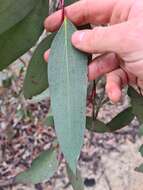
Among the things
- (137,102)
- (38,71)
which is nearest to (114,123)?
(137,102)

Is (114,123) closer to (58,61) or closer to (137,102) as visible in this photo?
(137,102)

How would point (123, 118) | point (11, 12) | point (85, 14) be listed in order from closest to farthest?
1. point (11, 12)
2. point (85, 14)
3. point (123, 118)

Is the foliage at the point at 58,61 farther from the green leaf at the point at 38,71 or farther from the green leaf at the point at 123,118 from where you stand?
the green leaf at the point at 123,118

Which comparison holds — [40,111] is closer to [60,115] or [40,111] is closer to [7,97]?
[7,97]

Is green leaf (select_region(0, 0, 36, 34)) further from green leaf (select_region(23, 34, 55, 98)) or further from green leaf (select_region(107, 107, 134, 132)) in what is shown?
green leaf (select_region(107, 107, 134, 132))

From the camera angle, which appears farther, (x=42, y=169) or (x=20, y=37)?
(x=42, y=169)

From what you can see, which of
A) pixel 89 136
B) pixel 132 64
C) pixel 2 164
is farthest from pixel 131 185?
pixel 132 64

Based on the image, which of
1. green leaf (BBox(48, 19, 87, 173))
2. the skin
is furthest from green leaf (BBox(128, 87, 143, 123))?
green leaf (BBox(48, 19, 87, 173))
